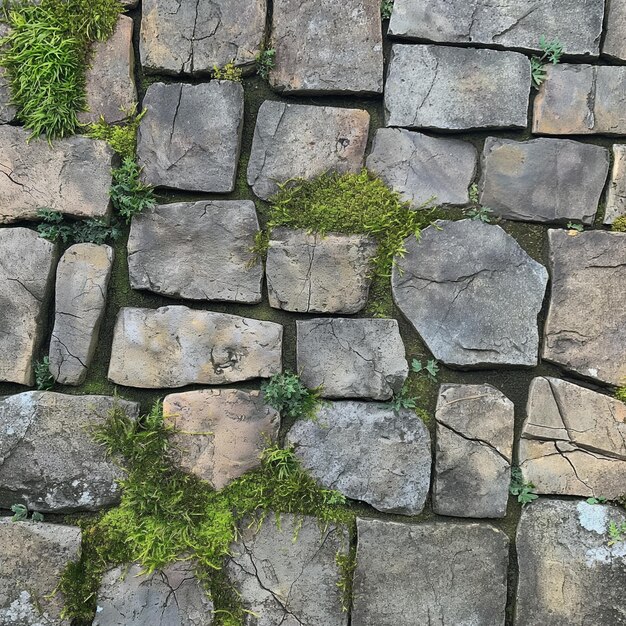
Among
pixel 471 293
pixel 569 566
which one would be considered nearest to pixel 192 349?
pixel 471 293

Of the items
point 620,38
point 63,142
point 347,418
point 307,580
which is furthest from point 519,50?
point 307,580

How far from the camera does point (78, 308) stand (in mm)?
1896

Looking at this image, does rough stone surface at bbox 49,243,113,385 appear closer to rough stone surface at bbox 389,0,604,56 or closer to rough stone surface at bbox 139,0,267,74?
rough stone surface at bbox 139,0,267,74

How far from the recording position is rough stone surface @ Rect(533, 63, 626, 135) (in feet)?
6.28

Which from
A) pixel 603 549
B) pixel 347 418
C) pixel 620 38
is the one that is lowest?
pixel 603 549

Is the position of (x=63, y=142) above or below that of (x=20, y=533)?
above

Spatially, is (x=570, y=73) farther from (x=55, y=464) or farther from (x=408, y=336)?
(x=55, y=464)

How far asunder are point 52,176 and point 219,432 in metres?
1.05

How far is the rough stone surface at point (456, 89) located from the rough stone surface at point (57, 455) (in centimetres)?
139

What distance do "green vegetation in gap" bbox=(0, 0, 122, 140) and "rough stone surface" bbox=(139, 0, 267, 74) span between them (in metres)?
0.17

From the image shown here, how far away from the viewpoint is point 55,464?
1.85 m

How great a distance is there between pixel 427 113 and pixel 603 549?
155cm

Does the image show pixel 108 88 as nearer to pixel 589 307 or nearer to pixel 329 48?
pixel 329 48

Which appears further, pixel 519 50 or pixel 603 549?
pixel 519 50
